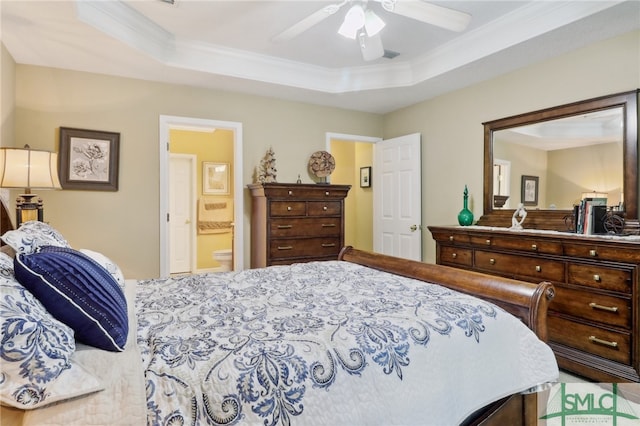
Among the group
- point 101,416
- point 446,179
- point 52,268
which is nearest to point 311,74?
point 446,179

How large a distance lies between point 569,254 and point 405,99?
8.74 feet

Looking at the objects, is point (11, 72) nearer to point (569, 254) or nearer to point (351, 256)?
point (351, 256)

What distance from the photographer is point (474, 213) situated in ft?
12.9

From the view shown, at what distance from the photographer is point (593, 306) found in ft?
7.98

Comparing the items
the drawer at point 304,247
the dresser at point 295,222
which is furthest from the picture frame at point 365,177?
the drawer at point 304,247

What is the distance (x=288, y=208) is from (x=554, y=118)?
2.67 meters

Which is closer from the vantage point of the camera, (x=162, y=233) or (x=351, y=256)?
(x=351, y=256)

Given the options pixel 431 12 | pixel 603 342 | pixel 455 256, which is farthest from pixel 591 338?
pixel 431 12

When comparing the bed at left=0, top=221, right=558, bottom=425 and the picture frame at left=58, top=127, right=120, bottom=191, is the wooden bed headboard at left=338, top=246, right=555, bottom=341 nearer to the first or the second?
the bed at left=0, top=221, right=558, bottom=425

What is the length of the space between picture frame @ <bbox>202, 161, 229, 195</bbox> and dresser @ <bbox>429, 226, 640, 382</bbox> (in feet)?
15.4

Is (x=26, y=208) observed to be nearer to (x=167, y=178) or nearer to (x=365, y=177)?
(x=167, y=178)

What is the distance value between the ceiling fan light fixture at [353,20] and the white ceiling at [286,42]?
604 millimetres

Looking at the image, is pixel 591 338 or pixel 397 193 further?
pixel 397 193

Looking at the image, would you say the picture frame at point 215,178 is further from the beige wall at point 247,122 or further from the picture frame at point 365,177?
the picture frame at point 365,177
